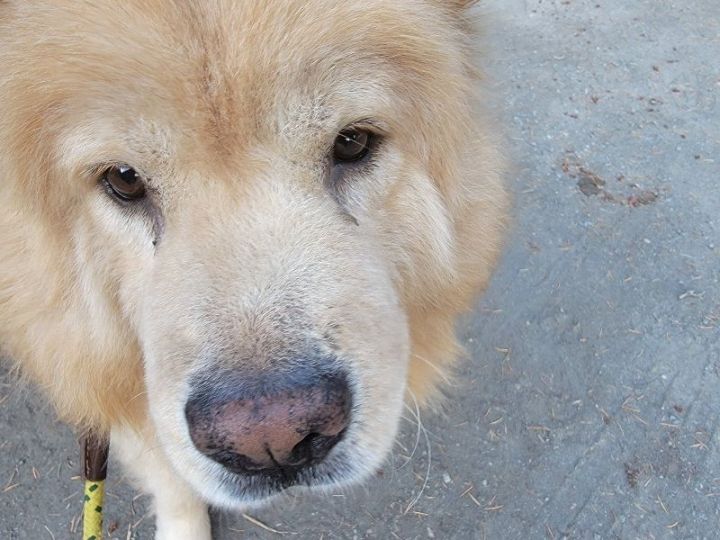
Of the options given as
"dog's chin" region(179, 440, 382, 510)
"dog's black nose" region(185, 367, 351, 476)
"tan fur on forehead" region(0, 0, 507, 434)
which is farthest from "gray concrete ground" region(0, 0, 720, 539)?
"dog's black nose" region(185, 367, 351, 476)

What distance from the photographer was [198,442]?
1544 millimetres

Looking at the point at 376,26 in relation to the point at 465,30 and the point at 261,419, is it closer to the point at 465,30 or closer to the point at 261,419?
the point at 465,30

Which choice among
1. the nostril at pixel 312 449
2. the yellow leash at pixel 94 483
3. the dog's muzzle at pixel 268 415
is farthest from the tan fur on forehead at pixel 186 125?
the nostril at pixel 312 449

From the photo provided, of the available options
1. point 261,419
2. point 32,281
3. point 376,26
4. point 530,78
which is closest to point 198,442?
point 261,419

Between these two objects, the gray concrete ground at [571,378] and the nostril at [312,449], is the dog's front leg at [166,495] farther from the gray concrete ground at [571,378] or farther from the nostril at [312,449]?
the nostril at [312,449]

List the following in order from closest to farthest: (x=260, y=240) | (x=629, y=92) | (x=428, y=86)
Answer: (x=260, y=240) → (x=428, y=86) → (x=629, y=92)

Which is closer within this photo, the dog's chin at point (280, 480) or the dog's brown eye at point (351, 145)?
the dog's chin at point (280, 480)

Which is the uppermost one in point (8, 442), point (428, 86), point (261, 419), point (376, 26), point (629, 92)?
point (376, 26)

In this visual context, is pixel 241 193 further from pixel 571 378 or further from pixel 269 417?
pixel 571 378

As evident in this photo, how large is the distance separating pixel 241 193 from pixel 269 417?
0.62 metres

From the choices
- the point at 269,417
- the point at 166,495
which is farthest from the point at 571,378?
the point at 269,417

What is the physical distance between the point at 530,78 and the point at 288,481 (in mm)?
4321

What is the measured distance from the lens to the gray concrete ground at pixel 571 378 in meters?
3.04

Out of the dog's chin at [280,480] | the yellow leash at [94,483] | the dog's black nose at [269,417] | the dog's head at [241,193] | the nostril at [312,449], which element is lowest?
the yellow leash at [94,483]
